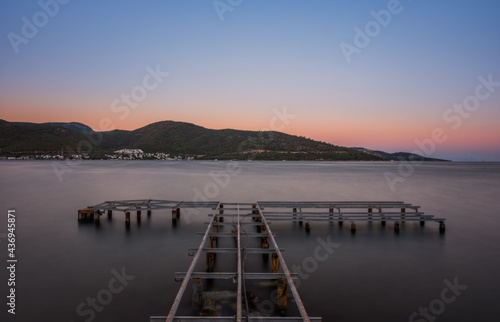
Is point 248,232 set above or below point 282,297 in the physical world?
below

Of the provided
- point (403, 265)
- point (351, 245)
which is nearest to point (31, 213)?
point (351, 245)

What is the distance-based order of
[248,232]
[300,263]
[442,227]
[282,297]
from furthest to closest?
[442,227]
[248,232]
[300,263]
[282,297]

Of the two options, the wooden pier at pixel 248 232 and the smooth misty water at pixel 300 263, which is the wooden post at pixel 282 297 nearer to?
the wooden pier at pixel 248 232

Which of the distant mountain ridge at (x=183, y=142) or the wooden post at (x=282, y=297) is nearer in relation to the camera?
the wooden post at (x=282, y=297)

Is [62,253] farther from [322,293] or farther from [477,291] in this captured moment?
[477,291]

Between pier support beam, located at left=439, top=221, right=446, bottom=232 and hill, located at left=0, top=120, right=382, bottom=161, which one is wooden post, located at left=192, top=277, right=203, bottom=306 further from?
hill, located at left=0, top=120, right=382, bottom=161

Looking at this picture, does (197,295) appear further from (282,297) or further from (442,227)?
(442,227)

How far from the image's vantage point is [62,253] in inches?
502

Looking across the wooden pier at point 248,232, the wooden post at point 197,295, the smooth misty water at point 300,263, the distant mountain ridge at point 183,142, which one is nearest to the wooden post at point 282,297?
the wooden pier at point 248,232

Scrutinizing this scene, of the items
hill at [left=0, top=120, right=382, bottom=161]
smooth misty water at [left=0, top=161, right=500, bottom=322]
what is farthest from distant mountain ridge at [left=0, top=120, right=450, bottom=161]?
smooth misty water at [left=0, top=161, right=500, bottom=322]

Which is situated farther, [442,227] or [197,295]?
[442,227]

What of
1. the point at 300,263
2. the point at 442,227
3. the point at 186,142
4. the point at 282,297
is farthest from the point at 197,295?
the point at 186,142

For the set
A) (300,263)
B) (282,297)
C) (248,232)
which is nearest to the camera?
(282,297)

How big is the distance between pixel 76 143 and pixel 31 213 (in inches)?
6200
